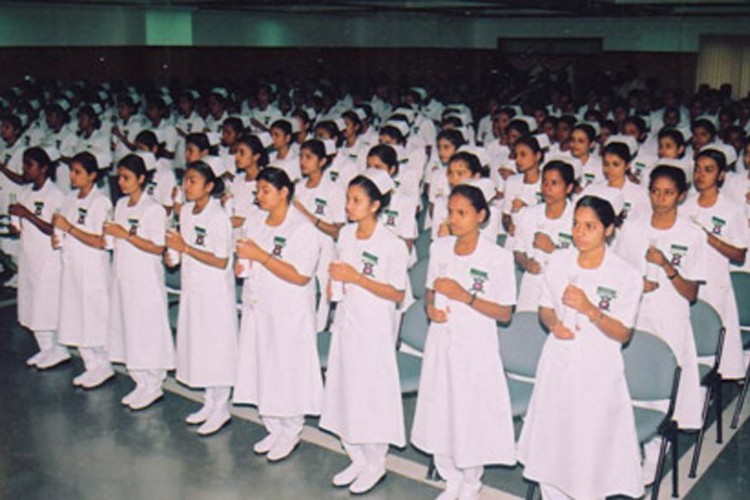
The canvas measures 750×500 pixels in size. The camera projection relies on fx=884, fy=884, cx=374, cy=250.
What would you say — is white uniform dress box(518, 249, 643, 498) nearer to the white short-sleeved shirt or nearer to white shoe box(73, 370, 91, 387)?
the white short-sleeved shirt

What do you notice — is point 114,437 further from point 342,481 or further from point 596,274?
point 596,274

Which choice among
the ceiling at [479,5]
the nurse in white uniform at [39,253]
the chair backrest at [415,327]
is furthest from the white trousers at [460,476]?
the ceiling at [479,5]

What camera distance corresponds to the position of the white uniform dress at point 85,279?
5617 millimetres

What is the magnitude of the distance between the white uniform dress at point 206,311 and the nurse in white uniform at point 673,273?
2276 millimetres

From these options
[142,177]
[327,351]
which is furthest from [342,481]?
[142,177]

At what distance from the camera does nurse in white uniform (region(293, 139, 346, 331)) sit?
6543 mm

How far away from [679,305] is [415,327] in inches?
55.2

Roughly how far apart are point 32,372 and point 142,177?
1751 millimetres

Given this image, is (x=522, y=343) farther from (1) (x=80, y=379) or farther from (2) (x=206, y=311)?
(1) (x=80, y=379)

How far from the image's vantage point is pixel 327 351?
5.02 meters

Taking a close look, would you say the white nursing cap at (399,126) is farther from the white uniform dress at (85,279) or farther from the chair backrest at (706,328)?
the chair backrest at (706,328)

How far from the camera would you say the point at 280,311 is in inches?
185

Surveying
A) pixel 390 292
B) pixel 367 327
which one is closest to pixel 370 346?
pixel 367 327

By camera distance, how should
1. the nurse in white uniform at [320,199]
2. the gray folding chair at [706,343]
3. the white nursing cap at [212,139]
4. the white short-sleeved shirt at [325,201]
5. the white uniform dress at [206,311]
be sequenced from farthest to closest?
the white nursing cap at [212,139] → the white short-sleeved shirt at [325,201] → the nurse in white uniform at [320,199] → the white uniform dress at [206,311] → the gray folding chair at [706,343]
